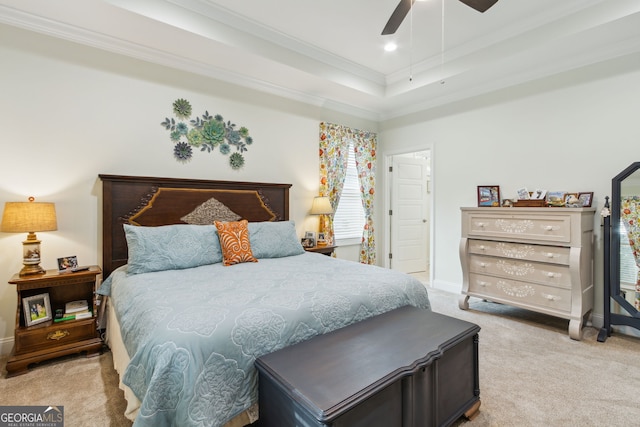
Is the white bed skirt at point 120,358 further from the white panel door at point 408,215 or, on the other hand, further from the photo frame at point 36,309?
the white panel door at point 408,215

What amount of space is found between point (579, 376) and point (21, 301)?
4075 millimetres

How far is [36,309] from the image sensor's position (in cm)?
237

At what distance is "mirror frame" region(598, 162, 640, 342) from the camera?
272cm

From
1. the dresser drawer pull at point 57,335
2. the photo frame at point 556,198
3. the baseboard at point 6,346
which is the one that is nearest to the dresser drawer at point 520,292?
the photo frame at point 556,198

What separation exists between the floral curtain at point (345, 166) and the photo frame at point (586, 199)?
265 cm

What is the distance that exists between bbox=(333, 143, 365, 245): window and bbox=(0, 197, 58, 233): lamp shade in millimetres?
3313

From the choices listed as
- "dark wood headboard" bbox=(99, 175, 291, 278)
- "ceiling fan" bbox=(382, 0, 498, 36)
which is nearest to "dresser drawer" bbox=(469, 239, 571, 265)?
"ceiling fan" bbox=(382, 0, 498, 36)

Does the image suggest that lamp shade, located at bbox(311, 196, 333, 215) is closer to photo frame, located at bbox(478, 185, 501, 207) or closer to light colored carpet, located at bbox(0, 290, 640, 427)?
photo frame, located at bbox(478, 185, 501, 207)

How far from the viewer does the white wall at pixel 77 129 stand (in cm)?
250

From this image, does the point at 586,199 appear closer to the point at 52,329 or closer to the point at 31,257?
the point at 52,329

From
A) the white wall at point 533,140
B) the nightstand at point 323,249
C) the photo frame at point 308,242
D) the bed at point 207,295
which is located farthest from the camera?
the photo frame at point 308,242

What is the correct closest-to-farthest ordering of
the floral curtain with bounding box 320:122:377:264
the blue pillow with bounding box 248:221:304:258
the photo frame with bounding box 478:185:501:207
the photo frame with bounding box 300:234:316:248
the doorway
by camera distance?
the blue pillow with bounding box 248:221:304:258, the photo frame with bounding box 478:185:501:207, the photo frame with bounding box 300:234:316:248, the floral curtain with bounding box 320:122:377:264, the doorway

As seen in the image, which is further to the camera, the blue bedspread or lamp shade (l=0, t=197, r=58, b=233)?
lamp shade (l=0, t=197, r=58, b=233)

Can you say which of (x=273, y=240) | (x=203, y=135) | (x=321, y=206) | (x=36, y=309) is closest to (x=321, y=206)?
(x=321, y=206)
